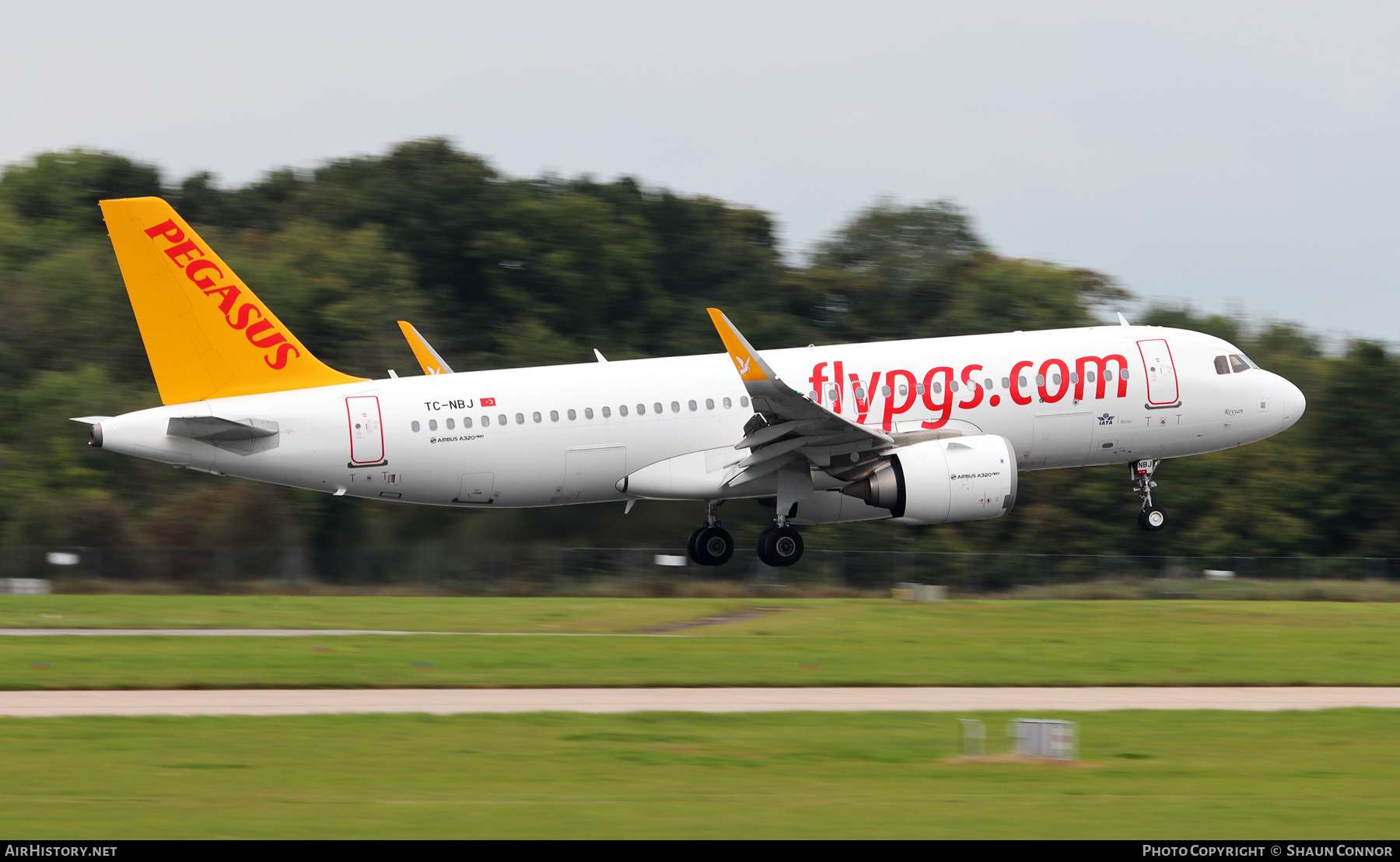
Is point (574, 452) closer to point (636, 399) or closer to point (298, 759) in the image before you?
point (636, 399)

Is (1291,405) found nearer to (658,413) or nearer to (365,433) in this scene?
(658,413)

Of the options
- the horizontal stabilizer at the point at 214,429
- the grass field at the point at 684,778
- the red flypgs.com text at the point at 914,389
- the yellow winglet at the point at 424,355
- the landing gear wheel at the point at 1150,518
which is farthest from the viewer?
the yellow winglet at the point at 424,355

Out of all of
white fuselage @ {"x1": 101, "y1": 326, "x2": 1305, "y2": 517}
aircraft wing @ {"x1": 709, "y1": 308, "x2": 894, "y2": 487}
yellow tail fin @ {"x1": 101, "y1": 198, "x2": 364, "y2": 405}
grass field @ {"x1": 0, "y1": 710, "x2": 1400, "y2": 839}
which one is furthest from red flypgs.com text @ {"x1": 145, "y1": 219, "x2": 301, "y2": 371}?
grass field @ {"x1": 0, "y1": 710, "x2": 1400, "y2": 839}

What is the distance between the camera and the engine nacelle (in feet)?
107

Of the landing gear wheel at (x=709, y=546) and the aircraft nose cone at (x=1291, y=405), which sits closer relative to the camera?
the landing gear wheel at (x=709, y=546)

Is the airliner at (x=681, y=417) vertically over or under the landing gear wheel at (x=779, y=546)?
over

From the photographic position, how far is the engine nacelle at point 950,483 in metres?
32.7

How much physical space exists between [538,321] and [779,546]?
33454 millimetres

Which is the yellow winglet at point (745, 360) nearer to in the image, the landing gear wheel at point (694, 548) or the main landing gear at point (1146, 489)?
the landing gear wheel at point (694, 548)

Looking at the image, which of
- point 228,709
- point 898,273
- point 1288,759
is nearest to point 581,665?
point 228,709

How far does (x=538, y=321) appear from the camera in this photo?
66125 mm

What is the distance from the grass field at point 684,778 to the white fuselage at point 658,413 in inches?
530

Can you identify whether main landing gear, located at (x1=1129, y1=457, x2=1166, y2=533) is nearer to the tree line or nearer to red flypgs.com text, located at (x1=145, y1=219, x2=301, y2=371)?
the tree line

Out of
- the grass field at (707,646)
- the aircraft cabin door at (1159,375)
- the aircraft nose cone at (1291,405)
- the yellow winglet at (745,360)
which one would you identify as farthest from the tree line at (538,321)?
the aircraft nose cone at (1291,405)
